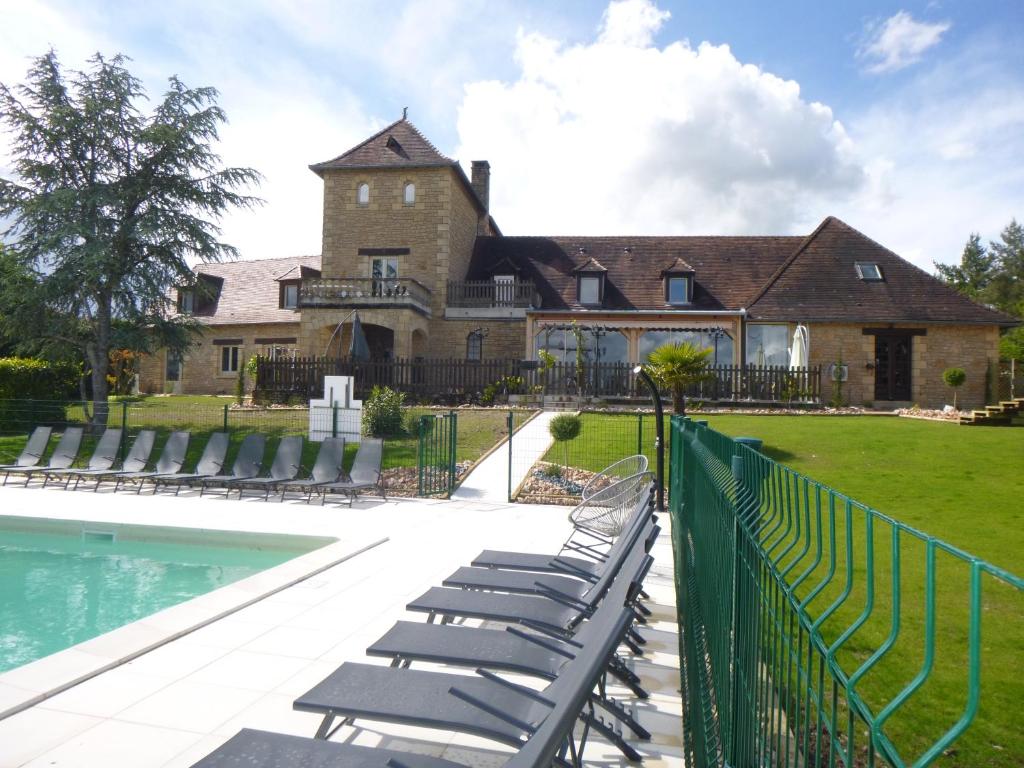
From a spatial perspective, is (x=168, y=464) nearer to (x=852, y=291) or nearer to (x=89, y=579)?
(x=89, y=579)

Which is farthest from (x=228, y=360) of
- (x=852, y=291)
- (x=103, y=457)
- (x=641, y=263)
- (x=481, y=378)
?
(x=852, y=291)

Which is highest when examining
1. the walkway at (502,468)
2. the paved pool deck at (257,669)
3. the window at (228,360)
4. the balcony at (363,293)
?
the balcony at (363,293)

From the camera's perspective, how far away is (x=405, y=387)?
24.0 m

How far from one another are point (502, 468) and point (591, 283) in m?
15.5

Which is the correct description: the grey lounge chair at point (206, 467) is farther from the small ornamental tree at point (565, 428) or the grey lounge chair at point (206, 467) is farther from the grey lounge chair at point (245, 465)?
the small ornamental tree at point (565, 428)

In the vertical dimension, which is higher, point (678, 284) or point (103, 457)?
point (678, 284)

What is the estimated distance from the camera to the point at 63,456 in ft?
45.7

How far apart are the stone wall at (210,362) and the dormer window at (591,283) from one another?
1476 cm

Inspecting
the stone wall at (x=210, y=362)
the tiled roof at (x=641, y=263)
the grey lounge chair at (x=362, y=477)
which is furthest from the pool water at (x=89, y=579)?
the stone wall at (x=210, y=362)

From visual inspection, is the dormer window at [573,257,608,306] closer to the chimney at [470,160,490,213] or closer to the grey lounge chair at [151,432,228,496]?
the chimney at [470,160,490,213]

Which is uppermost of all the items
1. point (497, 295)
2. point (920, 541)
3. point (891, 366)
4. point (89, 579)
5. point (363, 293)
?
point (497, 295)

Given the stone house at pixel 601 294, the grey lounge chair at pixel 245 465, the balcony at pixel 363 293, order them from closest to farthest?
the grey lounge chair at pixel 245 465
the stone house at pixel 601 294
the balcony at pixel 363 293

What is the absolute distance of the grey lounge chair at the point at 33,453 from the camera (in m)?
13.6

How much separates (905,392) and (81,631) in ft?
87.3
